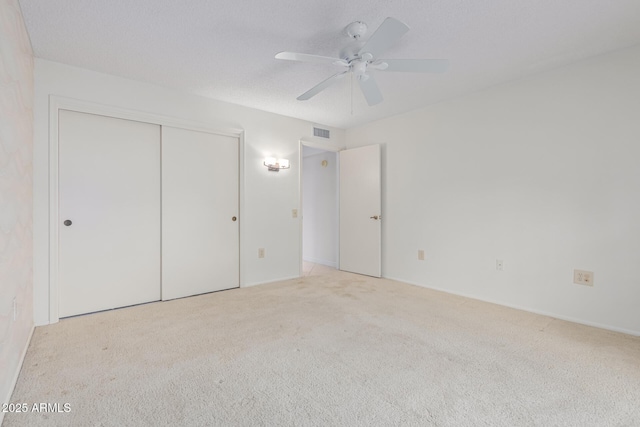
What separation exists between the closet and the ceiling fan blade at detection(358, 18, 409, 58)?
2.29 m

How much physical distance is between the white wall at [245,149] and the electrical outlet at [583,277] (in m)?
3.02

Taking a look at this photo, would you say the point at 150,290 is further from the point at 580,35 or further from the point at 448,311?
the point at 580,35

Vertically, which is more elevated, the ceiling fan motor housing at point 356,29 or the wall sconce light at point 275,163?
the ceiling fan motor housing at point 356,29

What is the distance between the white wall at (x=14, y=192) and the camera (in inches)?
59.2

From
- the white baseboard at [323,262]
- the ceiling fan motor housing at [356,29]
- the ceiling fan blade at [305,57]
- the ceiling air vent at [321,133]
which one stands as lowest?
the white baseboard at [323,262]

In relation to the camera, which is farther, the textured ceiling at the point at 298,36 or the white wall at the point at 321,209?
the white wall at the point at 321,209

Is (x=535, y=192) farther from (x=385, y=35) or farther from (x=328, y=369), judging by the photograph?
(x=328, y=369)

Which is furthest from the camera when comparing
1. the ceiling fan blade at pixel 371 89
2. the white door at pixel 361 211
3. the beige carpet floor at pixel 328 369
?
the white door at pixel 361 211

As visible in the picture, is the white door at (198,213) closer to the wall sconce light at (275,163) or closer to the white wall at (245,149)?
the white wall at (245,149)

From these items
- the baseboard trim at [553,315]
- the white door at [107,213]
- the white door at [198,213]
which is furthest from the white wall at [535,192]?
the white door at [107,213]

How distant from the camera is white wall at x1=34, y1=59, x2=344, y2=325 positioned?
8.23 ft

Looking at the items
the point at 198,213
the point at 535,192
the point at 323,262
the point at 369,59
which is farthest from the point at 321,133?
the point at 535,192

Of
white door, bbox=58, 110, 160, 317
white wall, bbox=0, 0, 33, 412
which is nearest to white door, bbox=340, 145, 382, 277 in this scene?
white door, bbox=58, 110, 160, 317

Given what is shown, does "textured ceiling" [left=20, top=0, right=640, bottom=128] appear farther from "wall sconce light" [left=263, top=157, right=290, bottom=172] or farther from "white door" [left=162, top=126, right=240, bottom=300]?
"wall sconce light" [left=263, top=157, right=290, bottom=172]
